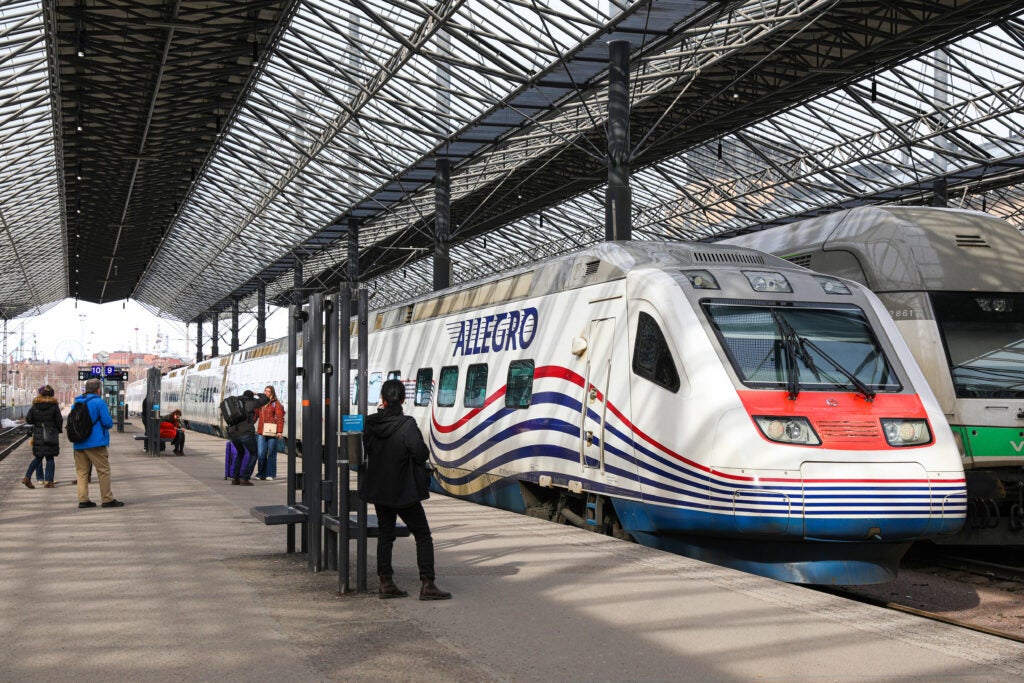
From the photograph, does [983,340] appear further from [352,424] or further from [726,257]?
[352,424]

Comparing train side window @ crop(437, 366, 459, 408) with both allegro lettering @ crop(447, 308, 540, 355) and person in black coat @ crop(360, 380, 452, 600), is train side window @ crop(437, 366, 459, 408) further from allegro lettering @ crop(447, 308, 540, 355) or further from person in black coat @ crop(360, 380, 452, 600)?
person in black coat @ crop(360, 380, 452, 600)

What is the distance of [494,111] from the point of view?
27.5 meters

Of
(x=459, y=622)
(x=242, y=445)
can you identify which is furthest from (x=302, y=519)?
(x=242, y=445)

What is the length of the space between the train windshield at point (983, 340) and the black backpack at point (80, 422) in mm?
10300

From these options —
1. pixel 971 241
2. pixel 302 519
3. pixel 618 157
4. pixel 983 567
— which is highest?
pixel 618 157

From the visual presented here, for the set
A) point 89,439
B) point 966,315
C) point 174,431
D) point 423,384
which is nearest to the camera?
point 966,315

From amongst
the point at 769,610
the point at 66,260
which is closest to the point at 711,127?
the point at 769,610

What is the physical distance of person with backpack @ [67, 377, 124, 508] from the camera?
14.1 meters

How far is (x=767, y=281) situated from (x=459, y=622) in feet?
15.7

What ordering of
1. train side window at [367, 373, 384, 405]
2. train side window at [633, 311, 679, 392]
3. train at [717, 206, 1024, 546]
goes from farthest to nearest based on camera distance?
train side window at [367, 373, 384, 405], train at [717, 206, 1024, 546], train side window at [633, 311, 679, 392]

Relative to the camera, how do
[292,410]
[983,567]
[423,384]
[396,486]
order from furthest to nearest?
1. [423,384]
2. [983,567]
3. [292,410]
4. [396,486]

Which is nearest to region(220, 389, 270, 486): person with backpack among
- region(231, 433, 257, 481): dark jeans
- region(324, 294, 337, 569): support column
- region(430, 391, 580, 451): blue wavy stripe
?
region(231, 433, 257, 481): dark jeans

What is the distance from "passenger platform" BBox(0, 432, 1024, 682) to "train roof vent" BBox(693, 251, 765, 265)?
117 inches

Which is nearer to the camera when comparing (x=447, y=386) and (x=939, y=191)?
(x=447, y=386)
